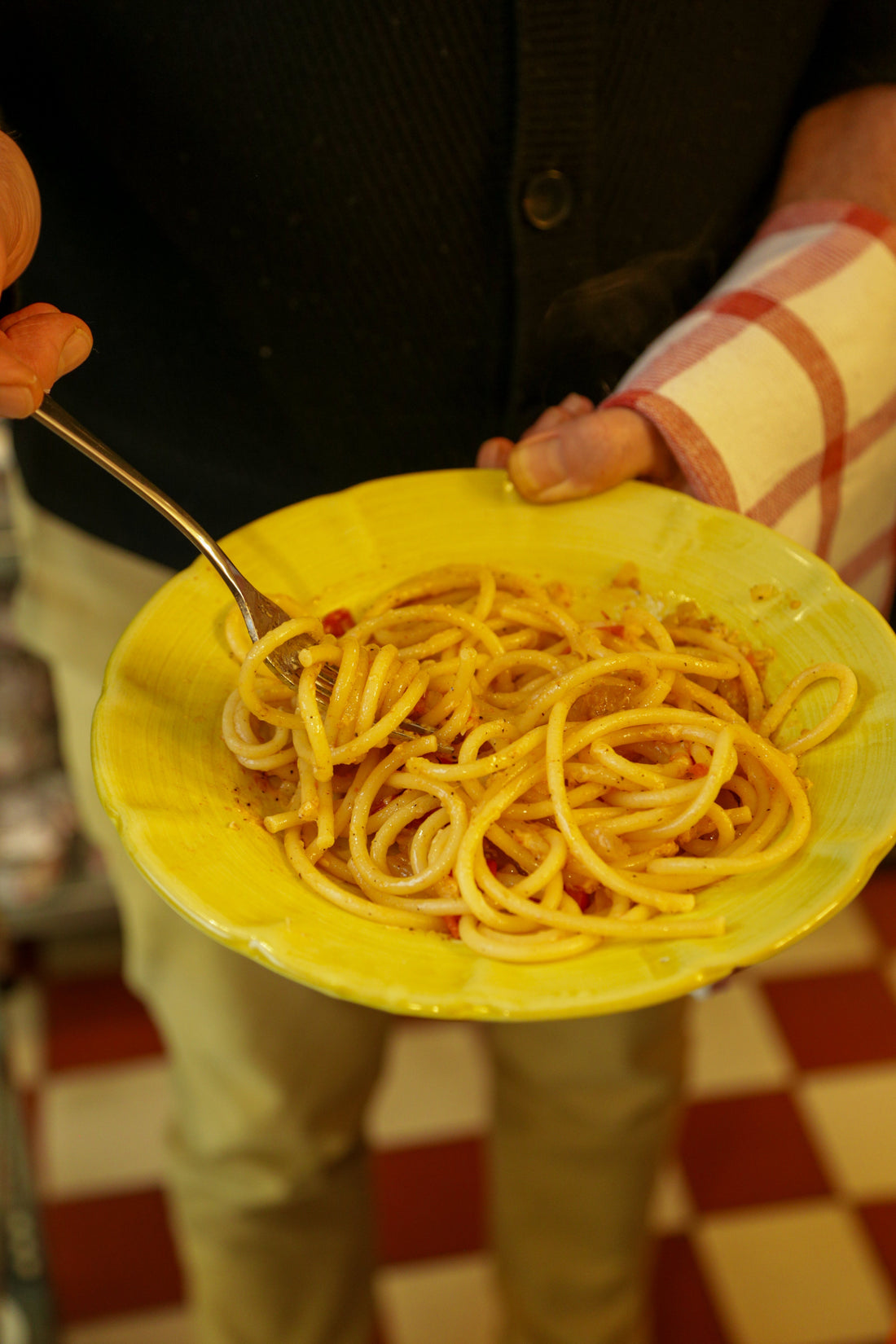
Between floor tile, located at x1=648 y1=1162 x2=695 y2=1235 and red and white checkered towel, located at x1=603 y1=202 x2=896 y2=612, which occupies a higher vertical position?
red and white checkered towel, located at x1=603 y1=202 x2=896 y2=612

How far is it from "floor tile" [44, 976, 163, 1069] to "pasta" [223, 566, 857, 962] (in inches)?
61.4

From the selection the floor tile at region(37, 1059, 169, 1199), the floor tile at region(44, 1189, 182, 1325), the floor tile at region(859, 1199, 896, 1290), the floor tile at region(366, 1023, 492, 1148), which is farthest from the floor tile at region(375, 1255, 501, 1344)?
the floor tile at region(859, 1199, 896, 1290)

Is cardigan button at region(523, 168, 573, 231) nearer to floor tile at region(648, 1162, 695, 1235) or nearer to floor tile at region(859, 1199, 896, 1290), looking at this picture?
floor tile at region(648, 1162, 695, 1235)

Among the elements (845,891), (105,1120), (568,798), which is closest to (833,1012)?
(105,1120)

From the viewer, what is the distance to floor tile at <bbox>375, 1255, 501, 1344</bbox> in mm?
1966

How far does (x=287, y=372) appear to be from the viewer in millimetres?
991

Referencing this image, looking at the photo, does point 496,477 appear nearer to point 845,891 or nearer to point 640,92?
point 640,92

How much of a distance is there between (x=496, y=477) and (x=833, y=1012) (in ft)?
5.84

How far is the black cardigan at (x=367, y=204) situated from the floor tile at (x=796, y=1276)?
64.7 inches

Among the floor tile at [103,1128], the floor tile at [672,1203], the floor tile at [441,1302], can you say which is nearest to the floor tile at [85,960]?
the floor tile at [103,1128]

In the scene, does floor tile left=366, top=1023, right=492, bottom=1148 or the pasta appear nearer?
the pasta

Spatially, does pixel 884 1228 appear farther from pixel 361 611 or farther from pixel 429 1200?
pixel 361 611

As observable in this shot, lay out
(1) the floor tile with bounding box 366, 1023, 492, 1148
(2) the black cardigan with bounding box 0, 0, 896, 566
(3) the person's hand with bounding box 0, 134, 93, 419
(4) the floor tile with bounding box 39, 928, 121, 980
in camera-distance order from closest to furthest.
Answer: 1. (3) the person's hand with bounding box 0, 134, 93, 419
2. (2) the black cardigan with bounding box 0, 0, 896, 566
3. (1) the floor tile with bounding box 366, 1023, 492, 1148
4. (4) the floor tile with bounding box 39, 928, 121, 980

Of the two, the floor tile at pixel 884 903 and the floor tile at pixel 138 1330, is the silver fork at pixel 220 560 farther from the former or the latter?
the floor tile at pixel 884 903
